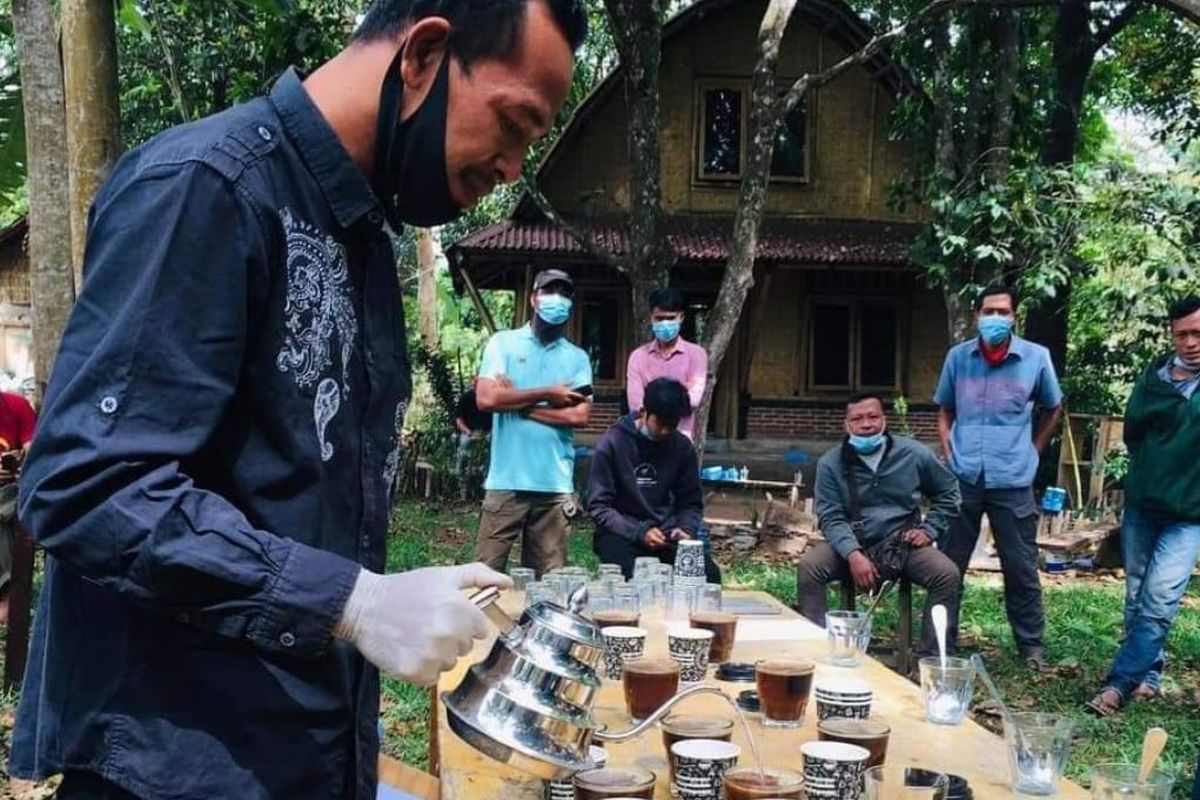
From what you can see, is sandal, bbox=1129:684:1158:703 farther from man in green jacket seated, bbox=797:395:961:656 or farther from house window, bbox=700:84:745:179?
house window, bbox=700:84:745:179

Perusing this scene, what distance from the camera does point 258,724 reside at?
4.11 feet

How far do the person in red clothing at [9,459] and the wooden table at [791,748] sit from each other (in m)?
4.15

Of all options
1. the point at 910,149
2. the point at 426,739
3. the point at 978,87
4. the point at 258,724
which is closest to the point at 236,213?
the point at 258,724

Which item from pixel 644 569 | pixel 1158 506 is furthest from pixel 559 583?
pixel 1158 506

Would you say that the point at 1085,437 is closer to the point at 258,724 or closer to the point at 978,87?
the point at 978,87

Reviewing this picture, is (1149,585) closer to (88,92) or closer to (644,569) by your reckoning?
(644,569)

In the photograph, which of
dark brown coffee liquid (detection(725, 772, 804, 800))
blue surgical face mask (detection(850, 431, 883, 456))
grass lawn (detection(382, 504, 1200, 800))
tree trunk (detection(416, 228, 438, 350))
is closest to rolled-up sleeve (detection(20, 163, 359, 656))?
dark brown coffee liquid (detection(725, 772, 804, 800))

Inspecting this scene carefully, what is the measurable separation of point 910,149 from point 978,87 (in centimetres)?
295

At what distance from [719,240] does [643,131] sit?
454cm

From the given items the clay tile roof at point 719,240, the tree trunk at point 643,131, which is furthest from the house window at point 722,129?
the tree trunk at point 643,131

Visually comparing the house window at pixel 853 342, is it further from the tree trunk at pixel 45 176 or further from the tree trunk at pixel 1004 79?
the tree trunk at pixel 45 176

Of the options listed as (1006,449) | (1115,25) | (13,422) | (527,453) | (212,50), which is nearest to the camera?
(527,453)

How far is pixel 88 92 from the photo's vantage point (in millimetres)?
4043

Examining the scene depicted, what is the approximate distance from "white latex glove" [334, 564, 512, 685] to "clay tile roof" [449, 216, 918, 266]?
39.7 feet
